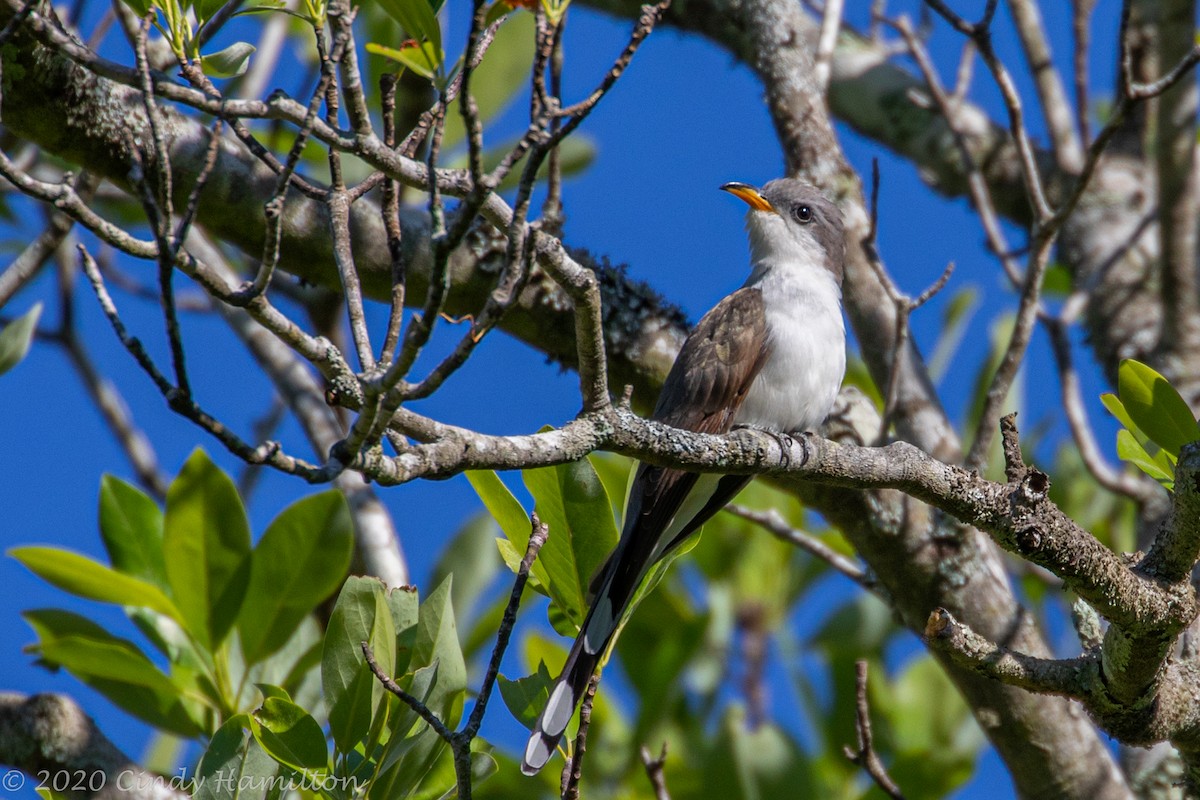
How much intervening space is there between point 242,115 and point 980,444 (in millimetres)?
2946

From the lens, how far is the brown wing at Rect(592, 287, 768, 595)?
13.5 ft

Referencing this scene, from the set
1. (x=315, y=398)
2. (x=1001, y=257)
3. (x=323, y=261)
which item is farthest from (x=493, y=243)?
(x=1001, y=257)

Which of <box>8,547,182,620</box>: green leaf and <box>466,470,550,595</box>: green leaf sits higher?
<box>466,470,550,595</box>: green leaf

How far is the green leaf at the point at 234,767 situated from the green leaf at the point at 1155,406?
2394 mm

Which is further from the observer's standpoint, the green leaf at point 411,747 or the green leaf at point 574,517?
the green leaf at point 574,517

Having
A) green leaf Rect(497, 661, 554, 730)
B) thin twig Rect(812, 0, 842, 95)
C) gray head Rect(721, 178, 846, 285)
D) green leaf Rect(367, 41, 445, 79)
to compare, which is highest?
thin twig Rect(812, 0, 842, 95)

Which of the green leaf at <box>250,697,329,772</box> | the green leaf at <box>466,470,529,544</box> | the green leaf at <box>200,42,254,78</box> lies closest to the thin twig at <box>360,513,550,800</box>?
the green leaf at <box>250,697,329,772</box>

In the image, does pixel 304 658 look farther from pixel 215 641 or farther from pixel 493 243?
pixel 493 243

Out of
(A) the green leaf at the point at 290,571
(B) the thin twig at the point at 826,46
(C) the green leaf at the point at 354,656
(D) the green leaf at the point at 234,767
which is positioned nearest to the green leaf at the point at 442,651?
(C) the green leaf at the point at 354,656

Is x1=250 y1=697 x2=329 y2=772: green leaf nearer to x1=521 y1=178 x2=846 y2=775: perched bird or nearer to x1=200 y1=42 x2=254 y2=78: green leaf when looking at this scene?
x1=521 y1=178 x2=846 y2=775: perched bird

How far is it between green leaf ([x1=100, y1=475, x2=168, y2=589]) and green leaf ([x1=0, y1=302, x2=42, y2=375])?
56 centimetres

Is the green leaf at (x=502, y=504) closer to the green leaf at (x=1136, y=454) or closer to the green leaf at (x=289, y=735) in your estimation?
the green leaf at (x=289, y=735)

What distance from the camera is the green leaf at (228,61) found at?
2771 millimetres

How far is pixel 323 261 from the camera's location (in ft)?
12.9
